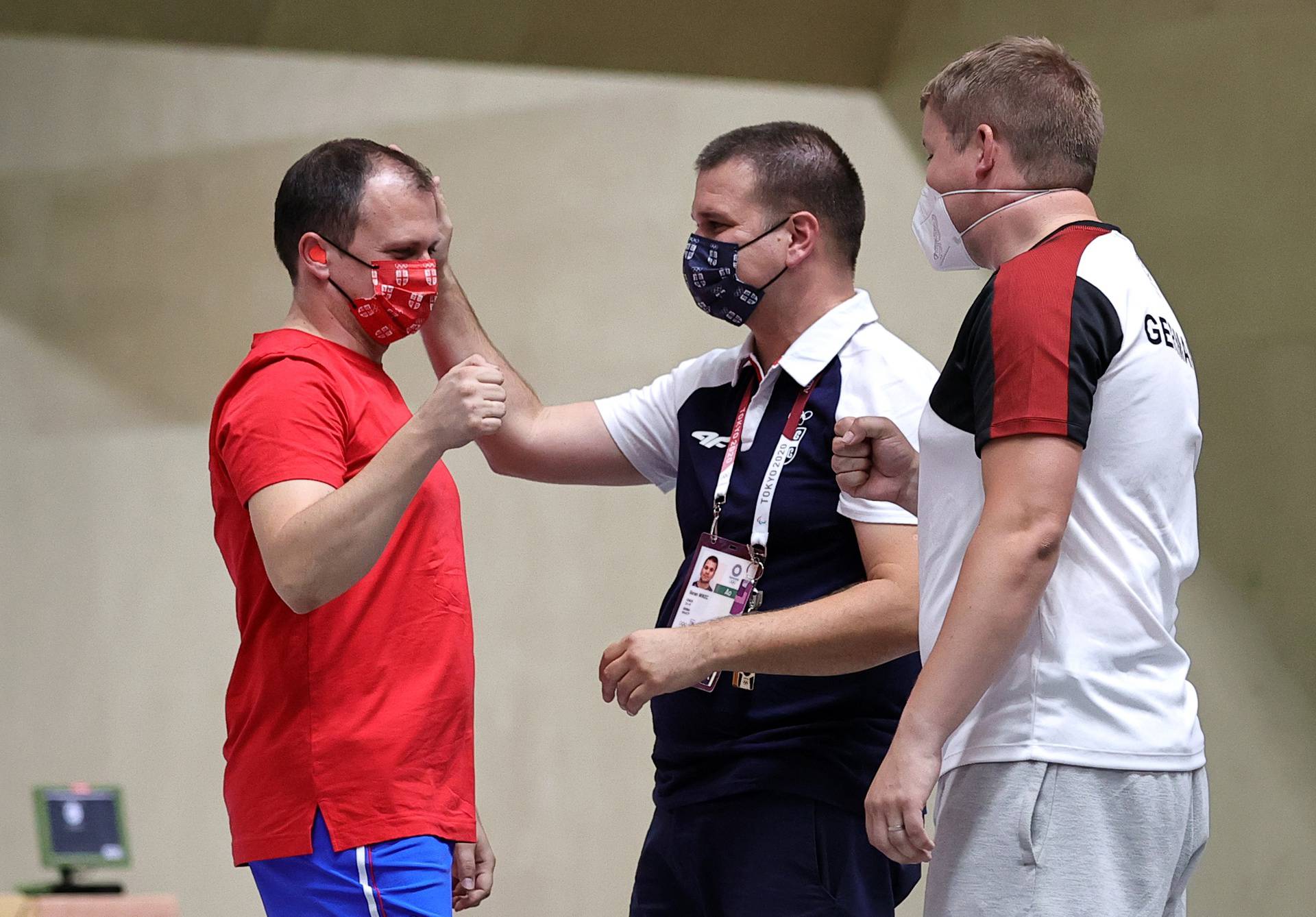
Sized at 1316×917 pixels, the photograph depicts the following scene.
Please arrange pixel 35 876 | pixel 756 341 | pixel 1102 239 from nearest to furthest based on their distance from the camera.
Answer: pixel 1102 239 → pixel 756 341 → pixel 35 876

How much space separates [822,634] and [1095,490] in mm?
569

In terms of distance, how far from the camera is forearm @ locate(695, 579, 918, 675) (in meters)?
2.01

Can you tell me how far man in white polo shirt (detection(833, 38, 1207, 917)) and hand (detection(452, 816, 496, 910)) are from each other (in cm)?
66

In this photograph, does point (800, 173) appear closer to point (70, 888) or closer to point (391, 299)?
point (391, 299)

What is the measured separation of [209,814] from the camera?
380 centimetres

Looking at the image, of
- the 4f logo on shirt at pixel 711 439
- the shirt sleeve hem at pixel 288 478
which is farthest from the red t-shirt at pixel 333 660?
the 4f logo on shirt at pixel 711 439

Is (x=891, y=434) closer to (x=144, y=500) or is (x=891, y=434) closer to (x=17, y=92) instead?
(x=144, y=500)

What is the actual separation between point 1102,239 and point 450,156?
272 cm

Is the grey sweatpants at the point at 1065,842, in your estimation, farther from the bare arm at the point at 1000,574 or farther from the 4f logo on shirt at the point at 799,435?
the 4f logo on shirt at the point at 799,435

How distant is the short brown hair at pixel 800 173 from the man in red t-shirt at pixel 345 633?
30.3 inches

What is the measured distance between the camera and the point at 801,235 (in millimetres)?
2385

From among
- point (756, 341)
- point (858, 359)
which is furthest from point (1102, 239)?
point (756, 341)

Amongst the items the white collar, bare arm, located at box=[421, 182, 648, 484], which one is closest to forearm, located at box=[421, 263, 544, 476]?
bare arm, located at box=[421, 182, 648, 484]

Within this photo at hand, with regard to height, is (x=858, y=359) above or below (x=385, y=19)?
below
